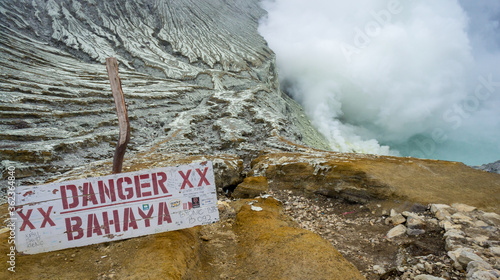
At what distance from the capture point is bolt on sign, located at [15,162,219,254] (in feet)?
16.1

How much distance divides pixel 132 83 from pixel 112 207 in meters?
27.4

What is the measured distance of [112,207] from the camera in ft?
17.2

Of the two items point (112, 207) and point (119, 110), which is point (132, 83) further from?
point (112, 207)

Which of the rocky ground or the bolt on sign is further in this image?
the bolt on sign

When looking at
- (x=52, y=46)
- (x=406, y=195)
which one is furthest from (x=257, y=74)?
(x=406, y=195)

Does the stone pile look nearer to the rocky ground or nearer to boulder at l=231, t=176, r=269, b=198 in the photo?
the rocky ground

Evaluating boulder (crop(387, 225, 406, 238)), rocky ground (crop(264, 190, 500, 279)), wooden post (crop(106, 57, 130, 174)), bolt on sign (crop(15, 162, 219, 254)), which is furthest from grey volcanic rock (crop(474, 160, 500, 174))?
wooden post (crop(106, 57, 130, 174))

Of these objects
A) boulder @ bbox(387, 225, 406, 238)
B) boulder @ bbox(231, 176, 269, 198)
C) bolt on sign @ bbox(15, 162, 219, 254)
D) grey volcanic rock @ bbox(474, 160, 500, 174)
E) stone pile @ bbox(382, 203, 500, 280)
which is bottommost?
grey volcanic rock @ bbox(474, 160, 500, 174)

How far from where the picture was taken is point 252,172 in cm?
1295

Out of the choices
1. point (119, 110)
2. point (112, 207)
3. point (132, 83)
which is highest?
point (132, 83)

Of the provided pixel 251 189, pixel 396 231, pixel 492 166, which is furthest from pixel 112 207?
pixel 492 166

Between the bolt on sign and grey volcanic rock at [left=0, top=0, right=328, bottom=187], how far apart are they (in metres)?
9.64

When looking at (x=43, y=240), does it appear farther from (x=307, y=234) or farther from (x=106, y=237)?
(x=307, y=234)

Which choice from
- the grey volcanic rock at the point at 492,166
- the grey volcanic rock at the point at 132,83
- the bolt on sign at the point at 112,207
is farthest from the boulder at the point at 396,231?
the grey volcanic rock at the point at 492,166
